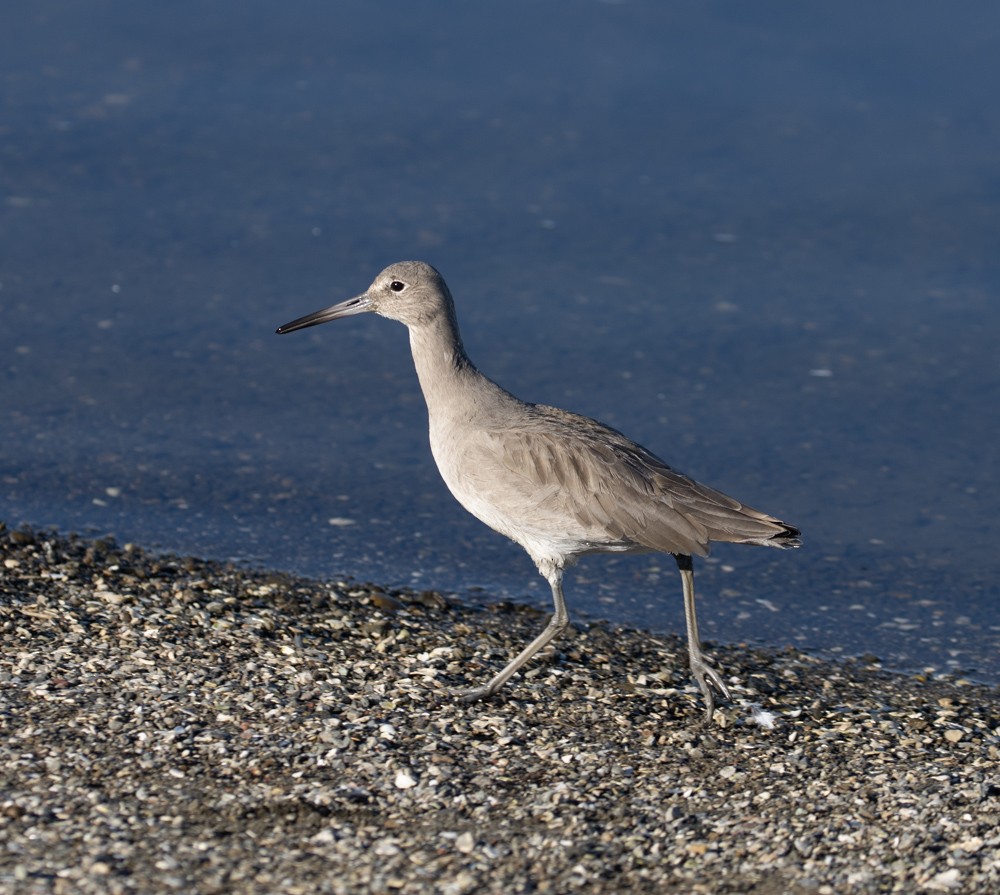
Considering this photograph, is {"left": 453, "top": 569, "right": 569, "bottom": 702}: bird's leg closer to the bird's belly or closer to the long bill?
the bird's belly

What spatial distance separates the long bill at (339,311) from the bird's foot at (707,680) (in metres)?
2.28

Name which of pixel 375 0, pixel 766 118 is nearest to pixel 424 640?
pixel 766 118

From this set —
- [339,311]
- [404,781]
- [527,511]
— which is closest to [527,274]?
[339,311]

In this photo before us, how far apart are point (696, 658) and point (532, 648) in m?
0.74

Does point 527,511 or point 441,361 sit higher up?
point 441,361

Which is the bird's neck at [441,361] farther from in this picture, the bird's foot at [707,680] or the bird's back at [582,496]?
the bird's foot at [707,680]

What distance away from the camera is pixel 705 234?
1175 centimetres

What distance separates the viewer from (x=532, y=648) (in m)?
7.08

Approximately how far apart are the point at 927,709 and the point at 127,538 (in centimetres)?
431

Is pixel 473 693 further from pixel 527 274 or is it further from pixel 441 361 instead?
pixel 527 274

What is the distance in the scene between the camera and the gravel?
5.35 metres

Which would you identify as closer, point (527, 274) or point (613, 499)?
point (613, 499)

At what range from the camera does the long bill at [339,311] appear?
25.2 ft

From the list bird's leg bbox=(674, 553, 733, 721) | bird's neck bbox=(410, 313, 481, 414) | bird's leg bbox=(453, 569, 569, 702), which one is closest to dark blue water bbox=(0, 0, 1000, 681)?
bird's leg bbox=(674, 553, 733, 721)
